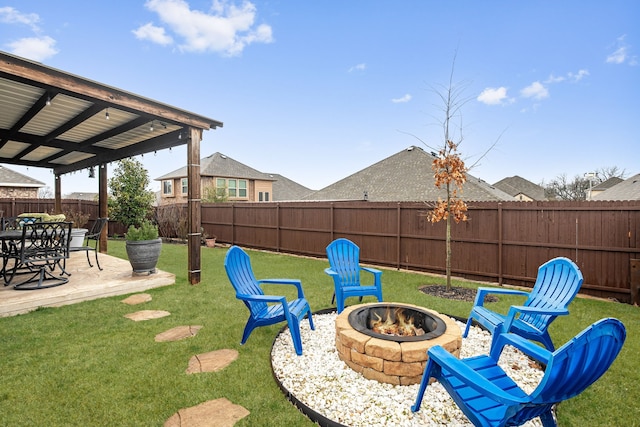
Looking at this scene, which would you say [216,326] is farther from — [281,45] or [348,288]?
[281,45]

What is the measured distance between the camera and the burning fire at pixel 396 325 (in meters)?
2.83

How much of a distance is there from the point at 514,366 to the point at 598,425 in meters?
0.78

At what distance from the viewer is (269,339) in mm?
3363

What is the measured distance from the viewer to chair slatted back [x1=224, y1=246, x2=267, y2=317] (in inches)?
123

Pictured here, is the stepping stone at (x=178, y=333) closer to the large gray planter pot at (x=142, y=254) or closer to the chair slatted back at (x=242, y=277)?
the chair slatted back at (x=242, y=277)

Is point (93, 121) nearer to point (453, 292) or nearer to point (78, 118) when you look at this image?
point (78, 118)

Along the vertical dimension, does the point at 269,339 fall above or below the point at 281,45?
below

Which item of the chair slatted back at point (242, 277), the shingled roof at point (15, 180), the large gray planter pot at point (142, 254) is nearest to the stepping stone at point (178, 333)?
the chair slatted back at point (242, 277)

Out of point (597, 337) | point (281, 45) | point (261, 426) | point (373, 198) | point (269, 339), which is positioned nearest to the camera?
point (597, 337)

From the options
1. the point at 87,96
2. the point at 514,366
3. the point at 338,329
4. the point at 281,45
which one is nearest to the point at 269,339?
the point at 338,329

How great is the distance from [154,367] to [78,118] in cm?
495

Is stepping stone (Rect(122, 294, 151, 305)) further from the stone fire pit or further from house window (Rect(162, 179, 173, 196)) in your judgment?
house window (Rect(162, 179, 173, 196))

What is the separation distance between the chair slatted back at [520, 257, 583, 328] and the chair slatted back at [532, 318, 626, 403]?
1.50m

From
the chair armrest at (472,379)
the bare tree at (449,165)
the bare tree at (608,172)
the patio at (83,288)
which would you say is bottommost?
the patio at (83,288)
